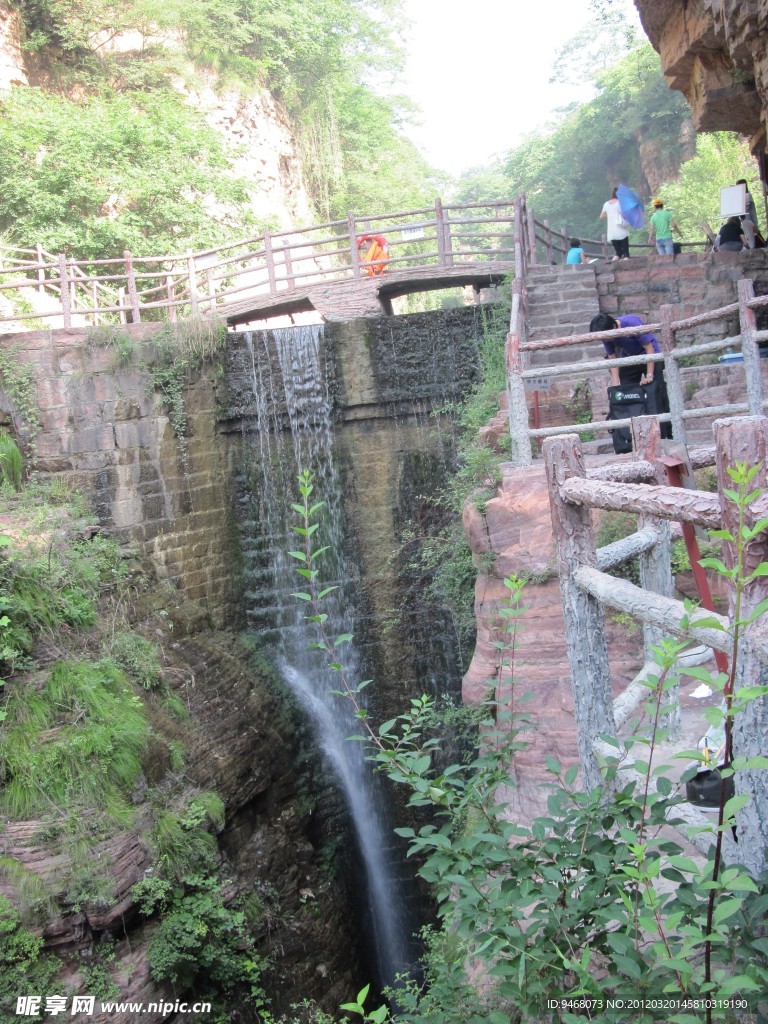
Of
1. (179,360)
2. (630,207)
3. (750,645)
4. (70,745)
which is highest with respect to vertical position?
(630,207)

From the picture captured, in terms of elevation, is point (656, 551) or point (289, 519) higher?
point (656, 551)

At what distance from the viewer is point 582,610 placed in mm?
2881

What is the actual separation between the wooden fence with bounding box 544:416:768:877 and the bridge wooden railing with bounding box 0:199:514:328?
26.5 feet

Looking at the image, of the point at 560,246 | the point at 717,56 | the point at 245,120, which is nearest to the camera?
the point at 717,56

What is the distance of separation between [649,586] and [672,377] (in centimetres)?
271

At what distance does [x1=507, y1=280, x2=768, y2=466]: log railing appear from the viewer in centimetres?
555

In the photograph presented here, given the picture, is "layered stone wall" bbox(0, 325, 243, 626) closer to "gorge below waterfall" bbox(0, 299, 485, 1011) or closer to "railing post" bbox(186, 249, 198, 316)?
"gorge below waterfall" bbox(0, 299, 485, 1011)

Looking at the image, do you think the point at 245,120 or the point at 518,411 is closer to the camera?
the point at 518,411

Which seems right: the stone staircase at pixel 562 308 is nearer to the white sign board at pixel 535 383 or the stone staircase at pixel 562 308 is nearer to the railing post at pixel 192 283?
the white sign board at pixel 535 383

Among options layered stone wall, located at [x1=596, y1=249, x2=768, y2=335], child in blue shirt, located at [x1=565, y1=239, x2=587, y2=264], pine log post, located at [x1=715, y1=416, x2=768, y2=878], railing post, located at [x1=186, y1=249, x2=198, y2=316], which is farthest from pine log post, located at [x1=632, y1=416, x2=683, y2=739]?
child in blue shirt, located at [x1=565, y1=239, x2=587, y2=264]

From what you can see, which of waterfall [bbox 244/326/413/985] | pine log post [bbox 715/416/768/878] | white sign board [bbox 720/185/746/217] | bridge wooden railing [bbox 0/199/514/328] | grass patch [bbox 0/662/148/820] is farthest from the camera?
bridge wooden railing [bbox 0/199/514/328]

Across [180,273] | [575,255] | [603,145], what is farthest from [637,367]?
[603,145]

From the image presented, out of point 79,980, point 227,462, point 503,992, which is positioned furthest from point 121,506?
point 503,992

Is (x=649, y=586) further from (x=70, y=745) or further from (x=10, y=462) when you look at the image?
(x=10, y=462)
